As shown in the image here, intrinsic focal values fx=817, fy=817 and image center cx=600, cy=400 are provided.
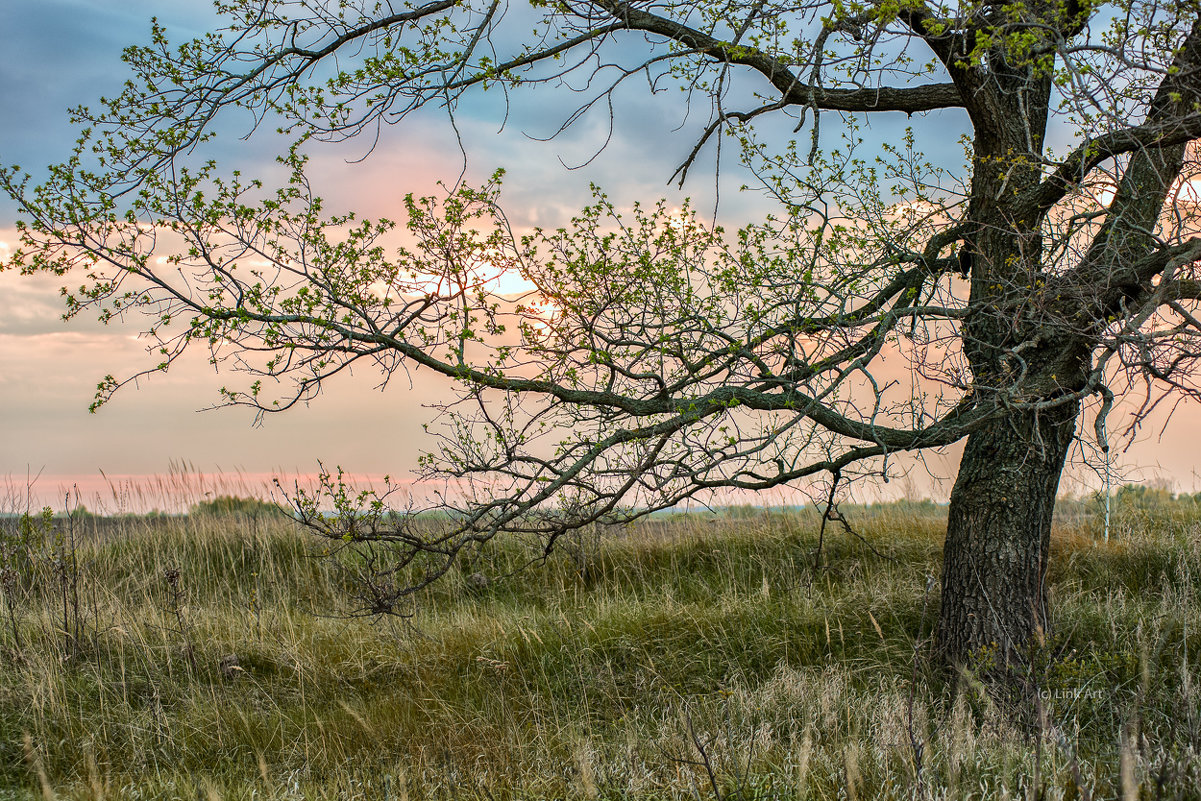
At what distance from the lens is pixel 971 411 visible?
534 centimetres

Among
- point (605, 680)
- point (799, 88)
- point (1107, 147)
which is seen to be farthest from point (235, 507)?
point (1107, 147)

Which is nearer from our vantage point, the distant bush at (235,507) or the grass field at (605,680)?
the grass field at (605,680)

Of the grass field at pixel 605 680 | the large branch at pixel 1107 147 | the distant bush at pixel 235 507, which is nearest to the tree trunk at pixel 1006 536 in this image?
the grass field at pixel 605 680

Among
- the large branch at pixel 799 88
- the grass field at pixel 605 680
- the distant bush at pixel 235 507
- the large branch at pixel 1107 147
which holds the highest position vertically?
the large branch at pixel 799 88

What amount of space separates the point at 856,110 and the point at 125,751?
7.23 metres

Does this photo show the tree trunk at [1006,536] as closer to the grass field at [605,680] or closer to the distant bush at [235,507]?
the grass field at [605,680]

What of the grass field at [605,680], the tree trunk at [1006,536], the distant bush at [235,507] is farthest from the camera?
the distant bush at [235,507]

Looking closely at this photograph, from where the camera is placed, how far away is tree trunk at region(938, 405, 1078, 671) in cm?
584

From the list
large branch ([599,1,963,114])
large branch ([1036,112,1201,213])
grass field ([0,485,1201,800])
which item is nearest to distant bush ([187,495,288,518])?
grass field ([0,485,1201,800])

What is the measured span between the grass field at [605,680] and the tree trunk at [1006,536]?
41 cm

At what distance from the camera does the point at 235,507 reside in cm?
1417

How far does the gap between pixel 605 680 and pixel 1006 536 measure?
10.2 ft

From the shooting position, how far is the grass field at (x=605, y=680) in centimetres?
420

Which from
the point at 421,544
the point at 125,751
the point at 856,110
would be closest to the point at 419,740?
the point at 421,544
